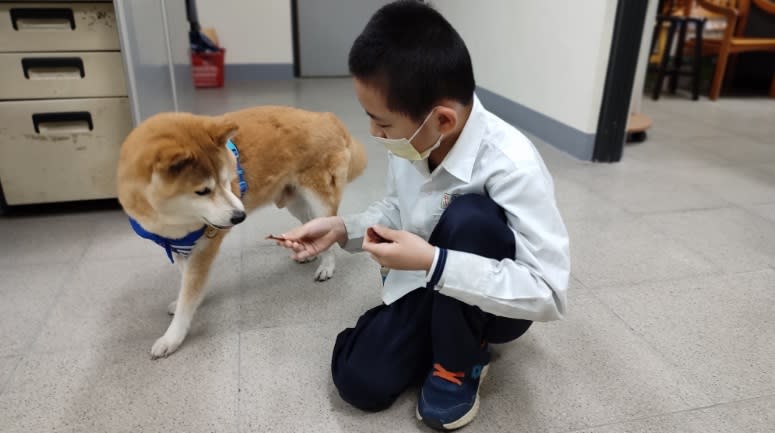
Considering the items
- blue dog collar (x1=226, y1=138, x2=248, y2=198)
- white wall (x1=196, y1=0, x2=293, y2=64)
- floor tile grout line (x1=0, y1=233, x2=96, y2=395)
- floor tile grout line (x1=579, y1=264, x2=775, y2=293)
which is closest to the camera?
floor tile grout line (x1=0, y1=233, x2=96, y2=395)

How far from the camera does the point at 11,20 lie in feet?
5.85

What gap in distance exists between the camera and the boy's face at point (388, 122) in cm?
95

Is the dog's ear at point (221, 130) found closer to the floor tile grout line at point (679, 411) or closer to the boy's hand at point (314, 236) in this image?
the boy's hand at point (314, 236)

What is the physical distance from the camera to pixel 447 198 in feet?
3.59

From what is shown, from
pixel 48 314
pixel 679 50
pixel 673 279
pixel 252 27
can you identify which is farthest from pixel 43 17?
pixel 679 50

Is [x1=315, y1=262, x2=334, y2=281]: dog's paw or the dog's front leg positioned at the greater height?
the dog's front leg

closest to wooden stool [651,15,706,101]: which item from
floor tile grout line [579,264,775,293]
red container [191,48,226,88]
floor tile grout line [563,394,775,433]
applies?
floor tile grout line [579,264,775,293]

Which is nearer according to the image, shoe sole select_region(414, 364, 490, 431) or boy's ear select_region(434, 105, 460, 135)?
boy's ear select_region(434, 105, 460, 135)

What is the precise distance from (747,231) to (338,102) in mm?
2829

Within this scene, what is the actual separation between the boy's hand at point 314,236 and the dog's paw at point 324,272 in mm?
466

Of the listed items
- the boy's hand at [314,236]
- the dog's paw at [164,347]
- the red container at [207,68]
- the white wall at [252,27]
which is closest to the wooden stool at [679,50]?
the white wall at [252,27]

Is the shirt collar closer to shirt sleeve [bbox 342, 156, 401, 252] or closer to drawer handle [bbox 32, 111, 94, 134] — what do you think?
shirt sleeve [bbox 342, 156, 401, 252]

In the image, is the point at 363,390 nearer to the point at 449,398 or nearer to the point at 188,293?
the point at 449,398

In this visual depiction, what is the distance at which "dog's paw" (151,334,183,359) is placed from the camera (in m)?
1.30
